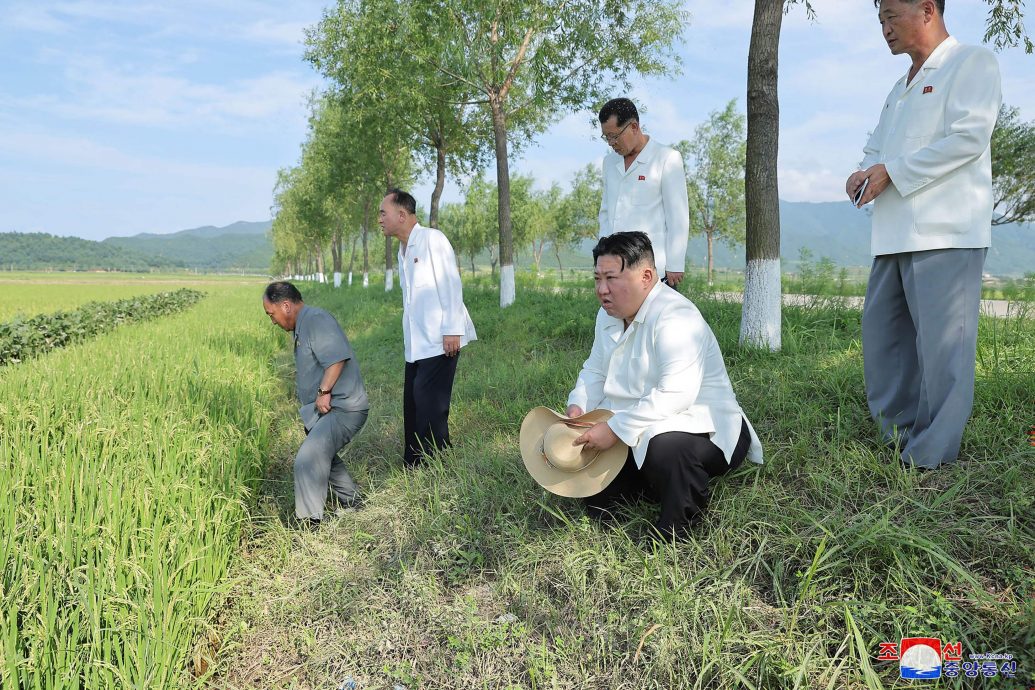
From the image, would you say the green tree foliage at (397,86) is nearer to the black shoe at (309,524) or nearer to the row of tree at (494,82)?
the row of tree at (494,82)

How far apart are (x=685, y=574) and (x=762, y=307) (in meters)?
3.10

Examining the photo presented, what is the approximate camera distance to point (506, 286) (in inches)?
437

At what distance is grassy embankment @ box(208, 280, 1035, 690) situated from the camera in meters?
2.03

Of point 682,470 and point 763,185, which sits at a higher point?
point 763,185

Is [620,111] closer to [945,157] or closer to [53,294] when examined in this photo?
[945,157]

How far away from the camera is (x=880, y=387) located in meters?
3.08

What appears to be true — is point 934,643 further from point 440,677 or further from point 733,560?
point 440,677

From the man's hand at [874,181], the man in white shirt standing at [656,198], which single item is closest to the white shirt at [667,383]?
the man's hand at [874,181]

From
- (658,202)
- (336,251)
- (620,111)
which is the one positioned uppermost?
(336,251)

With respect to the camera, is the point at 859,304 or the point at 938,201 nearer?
the point at 938,201

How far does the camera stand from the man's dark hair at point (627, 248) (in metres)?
2.53

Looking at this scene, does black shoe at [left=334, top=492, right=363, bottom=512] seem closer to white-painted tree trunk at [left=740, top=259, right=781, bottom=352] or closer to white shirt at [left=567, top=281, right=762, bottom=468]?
white shirt at [left=567, top=281, right=762, bottom=468]

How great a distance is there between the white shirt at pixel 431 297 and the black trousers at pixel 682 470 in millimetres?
1741

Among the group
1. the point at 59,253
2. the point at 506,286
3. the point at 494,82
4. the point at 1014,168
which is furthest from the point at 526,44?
the point at 59,253
